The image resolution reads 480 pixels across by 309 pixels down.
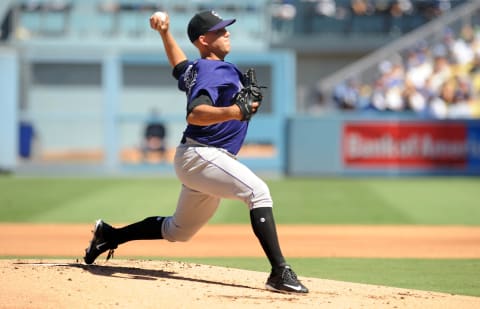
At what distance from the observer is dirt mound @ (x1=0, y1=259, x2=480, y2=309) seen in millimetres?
5887

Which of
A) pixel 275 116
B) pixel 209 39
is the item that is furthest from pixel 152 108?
pixel 209 39

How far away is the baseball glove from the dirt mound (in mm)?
1156

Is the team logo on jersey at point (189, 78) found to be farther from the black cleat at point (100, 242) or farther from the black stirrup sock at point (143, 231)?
the black cleat at point (100, 242)

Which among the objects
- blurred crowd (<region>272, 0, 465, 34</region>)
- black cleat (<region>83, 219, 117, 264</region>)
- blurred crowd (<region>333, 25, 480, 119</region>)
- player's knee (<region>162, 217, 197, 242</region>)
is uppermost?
blurred crowd (<region>272, 0, 465, 34</region>)

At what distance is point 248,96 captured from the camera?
6.18m

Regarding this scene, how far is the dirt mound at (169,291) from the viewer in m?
5.89

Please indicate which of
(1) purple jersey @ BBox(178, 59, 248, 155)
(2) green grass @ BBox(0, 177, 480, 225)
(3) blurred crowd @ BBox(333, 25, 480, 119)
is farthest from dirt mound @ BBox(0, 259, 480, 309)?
(3) blurred crowd @ BBox(333, 25, 480, 119)

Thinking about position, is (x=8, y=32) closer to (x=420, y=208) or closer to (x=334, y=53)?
(x=334, y=53)

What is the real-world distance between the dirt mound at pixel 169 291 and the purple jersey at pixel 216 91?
0.97 metres

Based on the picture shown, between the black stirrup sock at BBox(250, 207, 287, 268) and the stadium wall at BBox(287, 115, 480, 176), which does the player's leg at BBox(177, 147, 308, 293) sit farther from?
the stadium wall at BBox(287, 115, 480, 176)

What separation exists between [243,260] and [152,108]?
1119 cm

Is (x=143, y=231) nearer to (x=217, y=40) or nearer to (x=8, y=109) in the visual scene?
(x=217, y=40)

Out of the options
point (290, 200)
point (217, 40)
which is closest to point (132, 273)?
point (217, 40)

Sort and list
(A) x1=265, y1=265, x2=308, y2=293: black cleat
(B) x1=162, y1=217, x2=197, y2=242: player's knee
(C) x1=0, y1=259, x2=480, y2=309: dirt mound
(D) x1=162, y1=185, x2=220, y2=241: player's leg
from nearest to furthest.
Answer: (C) x1=0, y1=259, x2=480, y2=309: dirt mound, (A) x1=265, y1=265, x2=308, y2=293: black cleat, (D) x1=162, y1=185, x2=220, y2=241: player's leg, (B) x1=162, y1=217, x2=197, y2=242: player's knee
